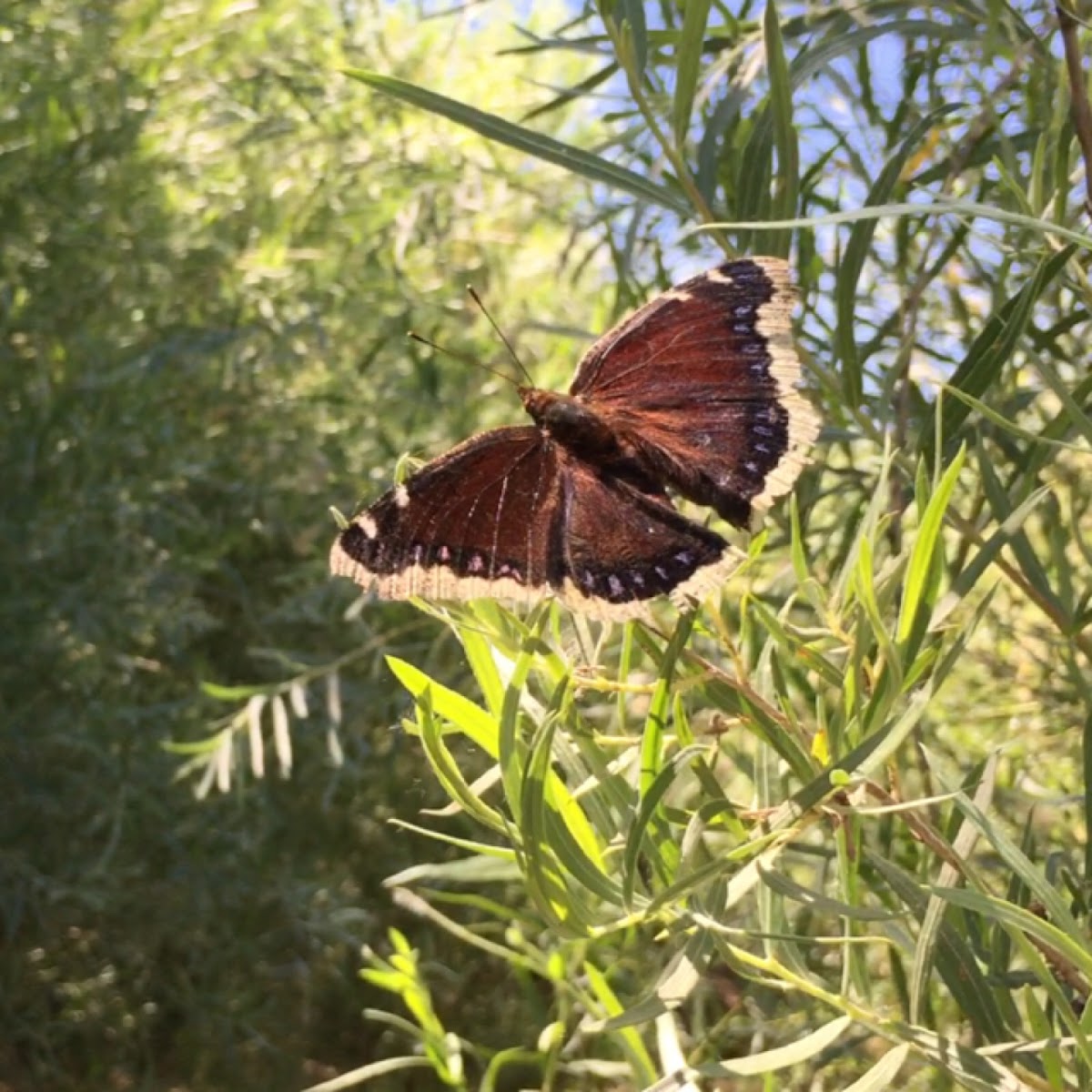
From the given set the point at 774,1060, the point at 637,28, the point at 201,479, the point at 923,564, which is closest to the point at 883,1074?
A: the point at 774,1060

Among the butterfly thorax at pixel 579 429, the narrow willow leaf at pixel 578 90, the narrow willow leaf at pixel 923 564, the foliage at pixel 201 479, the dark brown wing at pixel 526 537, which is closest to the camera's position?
the narrow willow leaf at pixel 923 564

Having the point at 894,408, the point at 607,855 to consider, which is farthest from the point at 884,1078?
the point at 894,408

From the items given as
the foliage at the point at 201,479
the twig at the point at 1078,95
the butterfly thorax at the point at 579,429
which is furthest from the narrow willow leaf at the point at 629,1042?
the foliage at the point at 201,479

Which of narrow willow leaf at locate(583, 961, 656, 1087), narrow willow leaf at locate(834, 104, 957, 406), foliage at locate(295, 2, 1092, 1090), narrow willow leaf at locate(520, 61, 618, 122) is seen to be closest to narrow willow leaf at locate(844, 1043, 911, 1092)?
foliage at locate(295, 2, 1092, 1090)

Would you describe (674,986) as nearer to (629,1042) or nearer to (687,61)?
(629,1042)

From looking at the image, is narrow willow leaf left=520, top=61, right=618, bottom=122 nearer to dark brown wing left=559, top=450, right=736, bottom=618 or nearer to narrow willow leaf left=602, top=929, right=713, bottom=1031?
dark brown wing left=559, top=450, right=736, bottom=618

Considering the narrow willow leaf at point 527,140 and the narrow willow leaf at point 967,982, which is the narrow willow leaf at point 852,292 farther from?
the narrow willow leaf at point 967,982
